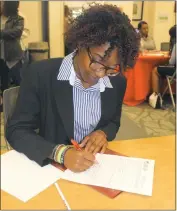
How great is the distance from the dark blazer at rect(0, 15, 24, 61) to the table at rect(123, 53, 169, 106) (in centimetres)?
141

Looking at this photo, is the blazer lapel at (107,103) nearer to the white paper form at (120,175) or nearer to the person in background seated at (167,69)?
the white paper form at (120,175)

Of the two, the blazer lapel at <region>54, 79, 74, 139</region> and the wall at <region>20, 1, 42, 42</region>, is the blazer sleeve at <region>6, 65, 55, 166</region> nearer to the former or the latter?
the blazer lapel at <region>54, 79, 74, 139</region>

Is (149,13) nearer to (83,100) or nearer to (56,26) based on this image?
(56,26)

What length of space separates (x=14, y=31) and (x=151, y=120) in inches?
71.4

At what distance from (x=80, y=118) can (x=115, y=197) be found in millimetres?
437

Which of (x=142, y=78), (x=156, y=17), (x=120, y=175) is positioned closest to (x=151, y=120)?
(x=142, y=78)

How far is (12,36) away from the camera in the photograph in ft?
9.80

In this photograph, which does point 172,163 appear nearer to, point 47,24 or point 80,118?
point 80,118

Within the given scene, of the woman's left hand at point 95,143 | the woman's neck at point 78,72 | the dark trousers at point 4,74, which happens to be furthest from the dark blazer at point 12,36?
the woman's left hand at point 95,143

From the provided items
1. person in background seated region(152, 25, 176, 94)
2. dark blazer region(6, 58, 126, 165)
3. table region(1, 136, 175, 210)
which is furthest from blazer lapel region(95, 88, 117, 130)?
person in background seated region(152, 25, 176, 94)

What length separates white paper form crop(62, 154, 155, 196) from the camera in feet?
2.93

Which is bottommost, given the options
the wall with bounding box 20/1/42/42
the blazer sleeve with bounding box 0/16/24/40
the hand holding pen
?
the hand holding pen

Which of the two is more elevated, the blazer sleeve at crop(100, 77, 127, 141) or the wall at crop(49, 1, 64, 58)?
the wall at crop(49, 1, 64, 58)

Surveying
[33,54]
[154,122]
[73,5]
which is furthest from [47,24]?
[154,122]
